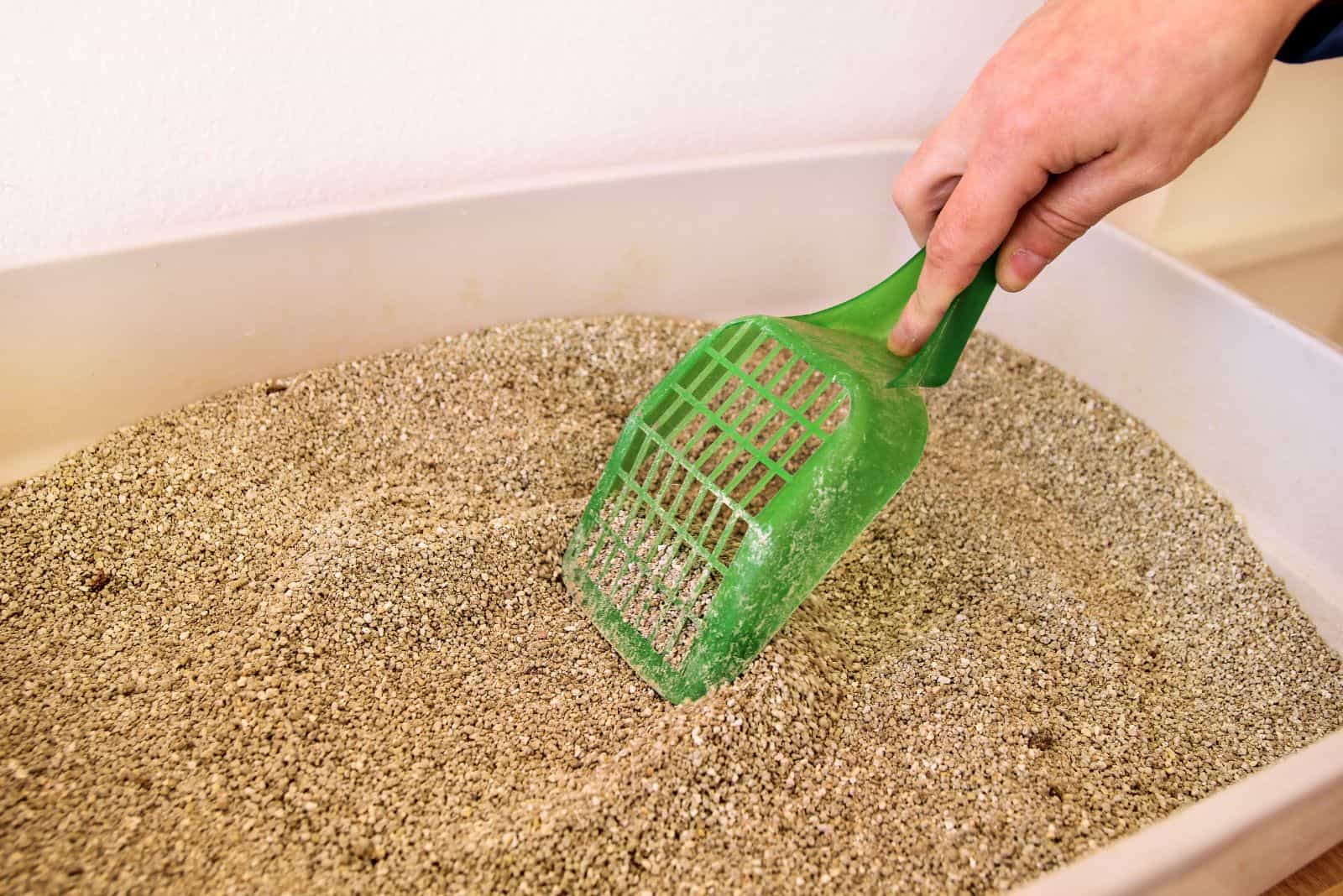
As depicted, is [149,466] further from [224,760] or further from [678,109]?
[678,109]

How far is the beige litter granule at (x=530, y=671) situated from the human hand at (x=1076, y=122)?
260 mm

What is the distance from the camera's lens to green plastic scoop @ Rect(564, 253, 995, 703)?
723mm

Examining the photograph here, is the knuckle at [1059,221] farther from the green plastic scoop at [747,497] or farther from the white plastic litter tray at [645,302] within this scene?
the white plastic litter tray at [645,302]

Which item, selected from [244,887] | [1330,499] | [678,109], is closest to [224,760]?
[244,887]

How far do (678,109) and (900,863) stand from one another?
0.76 metres

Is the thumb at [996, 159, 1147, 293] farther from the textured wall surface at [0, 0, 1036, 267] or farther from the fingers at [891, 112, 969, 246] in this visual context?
the textured wall surface at [0, 0, 1036, 267]

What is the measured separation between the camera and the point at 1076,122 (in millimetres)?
700

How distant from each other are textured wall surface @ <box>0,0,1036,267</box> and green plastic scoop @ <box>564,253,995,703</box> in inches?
13.7

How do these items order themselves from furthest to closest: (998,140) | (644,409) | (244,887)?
A: (644,409) < (998,140) < (244,887)

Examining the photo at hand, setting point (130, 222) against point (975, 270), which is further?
point (130, 222)

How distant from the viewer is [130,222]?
36.4 inches

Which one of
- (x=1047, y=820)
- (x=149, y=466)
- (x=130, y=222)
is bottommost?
(x=1047, y=820)

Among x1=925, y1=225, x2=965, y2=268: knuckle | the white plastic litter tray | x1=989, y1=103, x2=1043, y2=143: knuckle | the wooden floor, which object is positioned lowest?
the wooden floor

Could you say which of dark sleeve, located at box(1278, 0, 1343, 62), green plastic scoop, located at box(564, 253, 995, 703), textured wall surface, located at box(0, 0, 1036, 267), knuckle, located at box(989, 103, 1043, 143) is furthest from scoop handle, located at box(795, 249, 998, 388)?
textured wall surface, located at box(0, 0, 1036, 267)
